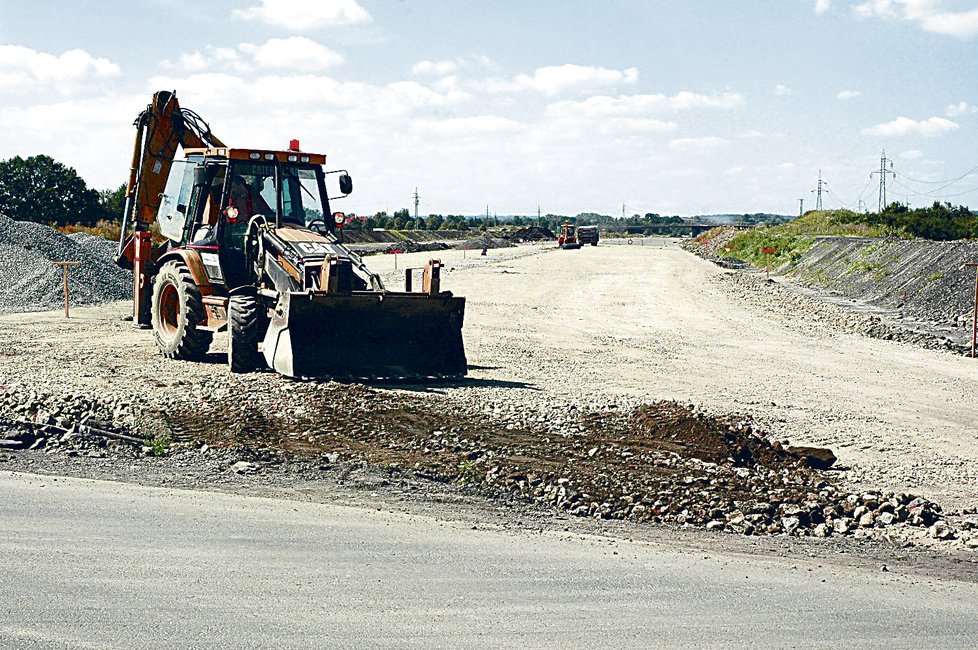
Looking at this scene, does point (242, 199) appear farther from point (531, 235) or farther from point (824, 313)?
point (531, 235)

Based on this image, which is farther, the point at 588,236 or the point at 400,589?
the point at 588,236

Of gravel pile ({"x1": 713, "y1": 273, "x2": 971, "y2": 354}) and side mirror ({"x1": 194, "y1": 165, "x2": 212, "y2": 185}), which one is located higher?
side mirror ({"x1": 194, "y1": 165, "x2": 212, "y2": 185})

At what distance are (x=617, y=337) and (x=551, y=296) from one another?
9.93 metres

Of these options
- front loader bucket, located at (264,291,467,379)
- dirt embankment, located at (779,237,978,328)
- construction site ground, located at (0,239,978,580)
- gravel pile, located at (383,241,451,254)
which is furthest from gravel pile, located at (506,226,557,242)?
front loader bucket, located at (264,291,467,379)

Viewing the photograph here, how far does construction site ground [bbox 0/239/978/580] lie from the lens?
24.8ft

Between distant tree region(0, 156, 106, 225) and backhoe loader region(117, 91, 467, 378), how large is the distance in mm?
41425

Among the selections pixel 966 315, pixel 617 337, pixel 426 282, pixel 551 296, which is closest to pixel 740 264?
pixel 551 296

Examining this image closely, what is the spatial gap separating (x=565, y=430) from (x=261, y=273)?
5371mm

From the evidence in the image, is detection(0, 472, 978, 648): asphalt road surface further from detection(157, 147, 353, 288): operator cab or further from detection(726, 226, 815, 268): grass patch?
detection(726, 226, 815, 268): grass patch

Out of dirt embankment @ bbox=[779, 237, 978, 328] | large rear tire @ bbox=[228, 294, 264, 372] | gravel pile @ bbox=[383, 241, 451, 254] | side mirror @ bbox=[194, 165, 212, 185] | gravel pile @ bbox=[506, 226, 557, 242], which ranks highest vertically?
gravel pile @ bbox=[506, 226, 557, 242]

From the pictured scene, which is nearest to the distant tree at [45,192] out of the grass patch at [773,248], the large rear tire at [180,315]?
the grass patch at [773,248]

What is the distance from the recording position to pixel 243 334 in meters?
12.6

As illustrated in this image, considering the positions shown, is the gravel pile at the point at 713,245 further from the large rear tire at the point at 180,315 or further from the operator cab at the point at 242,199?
the large rear tire at the point at 180,315

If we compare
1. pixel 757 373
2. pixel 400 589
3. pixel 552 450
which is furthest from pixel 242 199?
pixel 400 589
